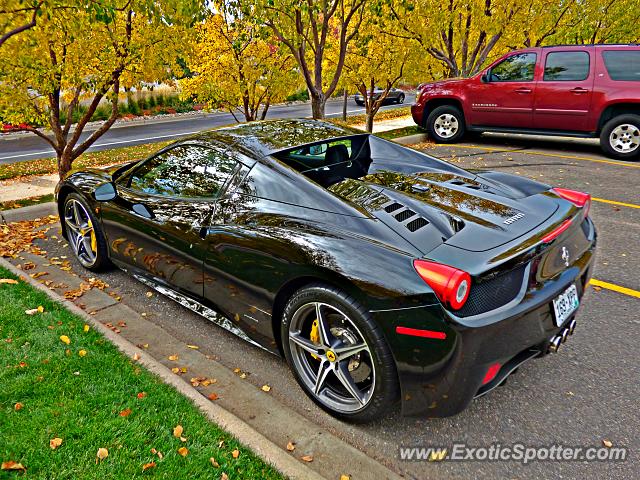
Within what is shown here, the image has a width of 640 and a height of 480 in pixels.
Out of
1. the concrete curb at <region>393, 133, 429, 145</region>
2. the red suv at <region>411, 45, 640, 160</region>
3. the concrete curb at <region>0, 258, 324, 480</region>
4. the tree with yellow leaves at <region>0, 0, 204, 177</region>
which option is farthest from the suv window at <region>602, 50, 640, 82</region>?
the concrete curb at <region>0, 258, 324, 480</region>

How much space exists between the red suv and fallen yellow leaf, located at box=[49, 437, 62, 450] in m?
9.20

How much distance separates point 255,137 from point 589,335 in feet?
8.86

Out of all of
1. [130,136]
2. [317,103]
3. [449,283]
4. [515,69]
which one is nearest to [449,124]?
[515,69]

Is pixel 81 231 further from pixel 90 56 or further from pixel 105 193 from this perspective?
pixel 90 56

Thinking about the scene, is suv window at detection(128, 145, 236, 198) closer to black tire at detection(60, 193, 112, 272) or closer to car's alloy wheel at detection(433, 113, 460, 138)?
black tire at detection(60, 193, 112, 272)

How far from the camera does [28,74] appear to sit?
235 inches

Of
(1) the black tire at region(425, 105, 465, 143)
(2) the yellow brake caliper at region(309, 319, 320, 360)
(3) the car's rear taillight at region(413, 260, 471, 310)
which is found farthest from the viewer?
(1) the black tire at region(425, 105, 465, 143)

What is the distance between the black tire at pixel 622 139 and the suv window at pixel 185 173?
793 cm

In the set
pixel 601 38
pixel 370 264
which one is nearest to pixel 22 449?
pixel 370 264

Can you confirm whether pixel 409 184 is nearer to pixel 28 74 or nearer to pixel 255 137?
pixel 255 137

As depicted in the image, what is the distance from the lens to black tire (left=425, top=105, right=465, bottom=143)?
9.86 meters

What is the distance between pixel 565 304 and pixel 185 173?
2572 millimetres

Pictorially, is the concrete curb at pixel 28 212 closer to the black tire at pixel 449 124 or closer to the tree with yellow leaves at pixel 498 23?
the tree with yellow leaves at pixel 498 23

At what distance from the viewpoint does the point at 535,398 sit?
2592 mm
